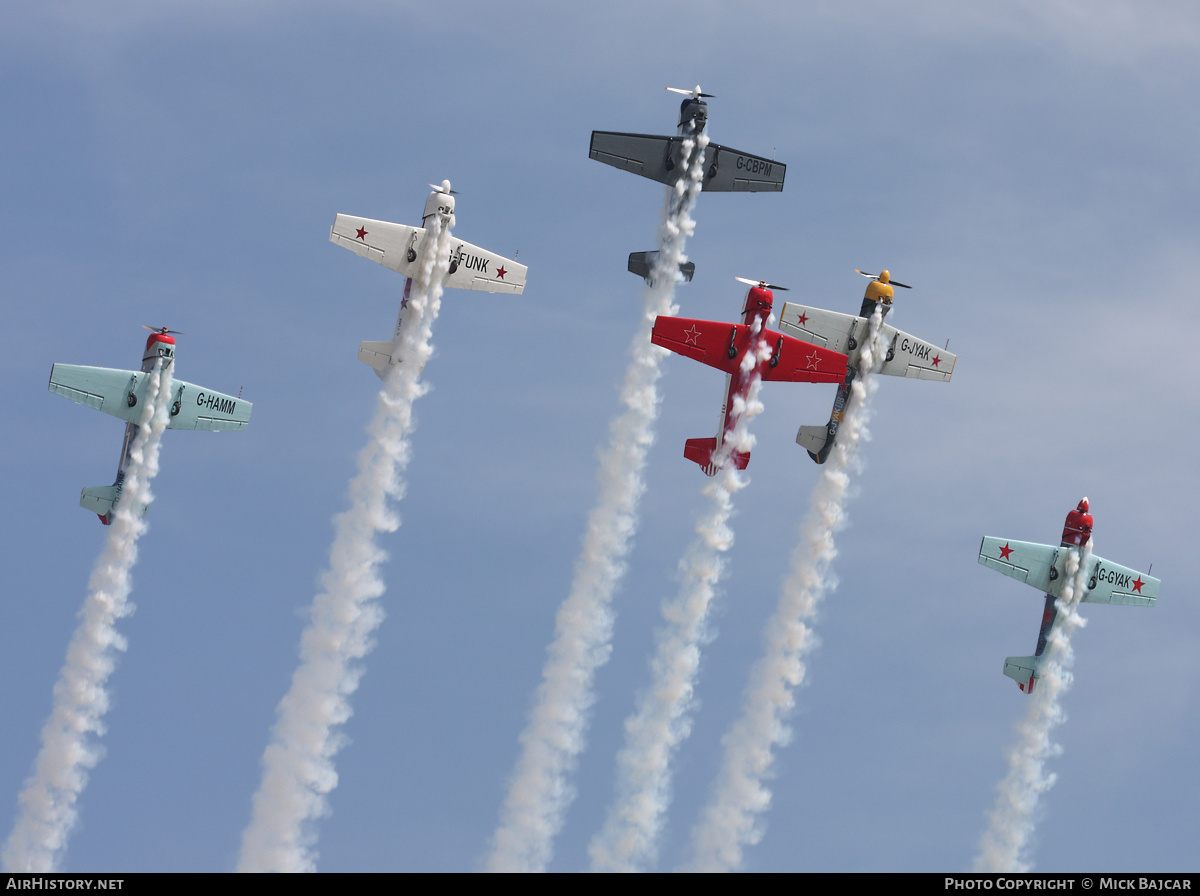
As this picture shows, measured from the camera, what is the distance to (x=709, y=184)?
3570 inches

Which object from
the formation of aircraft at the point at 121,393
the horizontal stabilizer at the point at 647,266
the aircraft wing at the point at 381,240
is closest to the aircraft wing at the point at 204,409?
the formation of aircraft at the point at 121,393

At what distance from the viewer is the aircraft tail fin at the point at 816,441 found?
8988cm

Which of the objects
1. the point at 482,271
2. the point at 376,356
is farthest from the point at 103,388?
the point at 482,271

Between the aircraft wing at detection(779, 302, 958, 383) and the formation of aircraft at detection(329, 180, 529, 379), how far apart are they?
1386 centimetres

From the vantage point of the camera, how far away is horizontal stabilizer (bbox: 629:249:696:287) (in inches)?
3477

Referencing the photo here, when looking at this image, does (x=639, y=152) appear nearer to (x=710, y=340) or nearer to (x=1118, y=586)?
(x=710, y=340)

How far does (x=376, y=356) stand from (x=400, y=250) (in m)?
4.68

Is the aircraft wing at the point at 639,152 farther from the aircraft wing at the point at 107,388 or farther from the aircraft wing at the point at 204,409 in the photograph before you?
the aircraft wing at the point at 107,388

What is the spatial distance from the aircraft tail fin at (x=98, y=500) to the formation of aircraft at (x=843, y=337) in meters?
30.3

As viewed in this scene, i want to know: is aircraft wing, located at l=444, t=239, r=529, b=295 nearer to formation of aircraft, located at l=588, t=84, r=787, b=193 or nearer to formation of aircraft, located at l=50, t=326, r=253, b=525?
formation of aircraft, located at l=588, t=84, r=787, b=193

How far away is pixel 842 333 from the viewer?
3524 inches

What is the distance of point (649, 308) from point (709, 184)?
686cm
